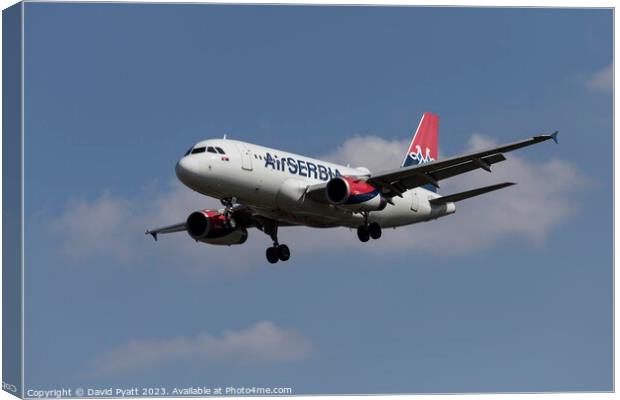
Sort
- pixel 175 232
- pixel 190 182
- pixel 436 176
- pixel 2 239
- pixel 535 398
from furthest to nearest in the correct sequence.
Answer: pixel 175 232
pixel 436 176
pixel 190 182
pixel 535 398
pixel 2 239

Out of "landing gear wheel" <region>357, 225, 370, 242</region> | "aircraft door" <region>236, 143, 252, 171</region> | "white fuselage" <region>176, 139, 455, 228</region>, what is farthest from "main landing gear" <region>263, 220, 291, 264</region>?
"aircraft door" <region>236, 143, 252, 171</region>

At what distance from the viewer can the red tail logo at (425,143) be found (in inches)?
2221

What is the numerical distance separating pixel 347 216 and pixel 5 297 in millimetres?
16430

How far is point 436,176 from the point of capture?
47.5 m

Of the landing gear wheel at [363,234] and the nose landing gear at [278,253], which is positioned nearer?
the landing gear wheel at [363,234]

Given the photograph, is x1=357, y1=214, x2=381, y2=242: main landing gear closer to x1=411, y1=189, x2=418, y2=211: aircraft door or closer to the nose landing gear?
x1=411, y1=189, x2=418, y2=211: aircraft door

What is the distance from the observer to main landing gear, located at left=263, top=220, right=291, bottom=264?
5044 centimetres

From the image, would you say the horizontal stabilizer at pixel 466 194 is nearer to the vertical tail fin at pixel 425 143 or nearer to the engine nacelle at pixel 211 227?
the vertical tail fin at pixel 425 143

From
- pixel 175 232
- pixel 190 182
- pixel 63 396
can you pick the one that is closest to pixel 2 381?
pixel 63 396

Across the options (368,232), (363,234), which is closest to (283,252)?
(363,234)

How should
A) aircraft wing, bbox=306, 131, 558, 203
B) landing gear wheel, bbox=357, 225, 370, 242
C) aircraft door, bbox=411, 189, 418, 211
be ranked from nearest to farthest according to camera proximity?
aircraft wing, bbox=306, 131, 558, 203
landing gear wheel, bbox=357, 225, 370, 242
aircraft door, bbox=411, 189, 418, 211

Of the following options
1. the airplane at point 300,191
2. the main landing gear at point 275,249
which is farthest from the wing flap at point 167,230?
the main landing gear at point 275,249

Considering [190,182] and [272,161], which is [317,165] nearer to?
[272,161]

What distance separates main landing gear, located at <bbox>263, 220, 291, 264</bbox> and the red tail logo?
8.10m
